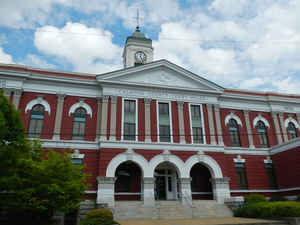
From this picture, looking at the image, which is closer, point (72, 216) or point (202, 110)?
point (72, 216)

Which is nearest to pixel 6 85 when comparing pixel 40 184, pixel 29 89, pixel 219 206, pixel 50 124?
pixel 29 89

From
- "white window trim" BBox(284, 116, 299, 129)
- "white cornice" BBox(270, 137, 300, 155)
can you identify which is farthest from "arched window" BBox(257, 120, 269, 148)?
"white window trim" BBox(284, 116, 299, 129)

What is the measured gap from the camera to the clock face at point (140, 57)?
37.2 metres

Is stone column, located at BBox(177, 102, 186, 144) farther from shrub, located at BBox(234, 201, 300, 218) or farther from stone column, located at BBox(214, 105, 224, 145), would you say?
shrub, located at BBox(234, 201, 300, 218)

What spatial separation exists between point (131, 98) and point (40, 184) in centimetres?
1247

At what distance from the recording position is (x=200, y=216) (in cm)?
1947

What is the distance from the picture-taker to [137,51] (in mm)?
37875

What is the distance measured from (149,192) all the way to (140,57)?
889 inches

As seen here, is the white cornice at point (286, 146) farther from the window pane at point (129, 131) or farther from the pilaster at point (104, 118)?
the pilaster at point (104, 118)

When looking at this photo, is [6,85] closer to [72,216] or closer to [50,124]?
[50,124]

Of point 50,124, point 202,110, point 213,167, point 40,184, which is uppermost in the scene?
point 202,110

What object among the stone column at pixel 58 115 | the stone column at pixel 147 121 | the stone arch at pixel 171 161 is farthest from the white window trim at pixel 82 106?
the stone arch at pixel 171 161

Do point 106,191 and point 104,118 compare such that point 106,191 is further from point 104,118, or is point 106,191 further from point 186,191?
point 186,191

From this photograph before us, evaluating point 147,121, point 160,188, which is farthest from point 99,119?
point 160,188
